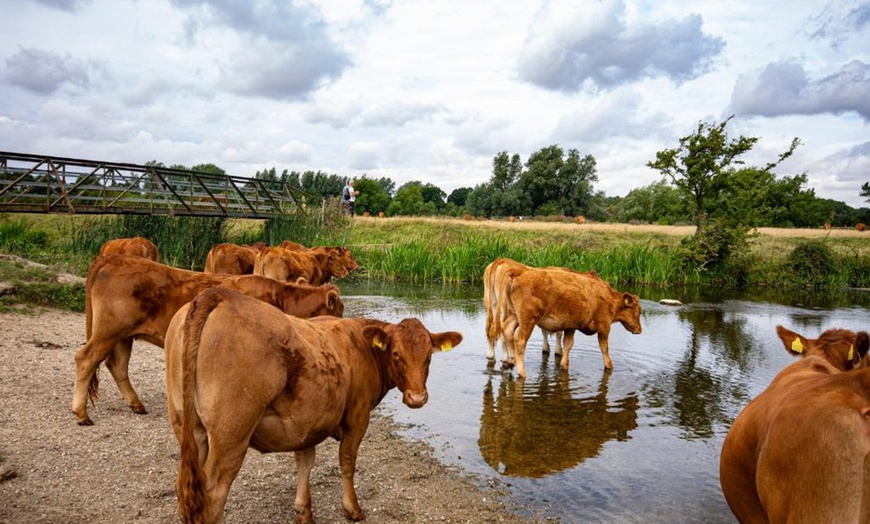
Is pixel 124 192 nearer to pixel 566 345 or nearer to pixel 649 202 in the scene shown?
pixel 566 345

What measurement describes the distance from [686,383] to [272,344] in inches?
346

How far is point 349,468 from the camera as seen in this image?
527cm

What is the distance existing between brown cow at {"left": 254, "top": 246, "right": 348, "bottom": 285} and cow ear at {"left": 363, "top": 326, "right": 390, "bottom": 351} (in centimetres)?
744

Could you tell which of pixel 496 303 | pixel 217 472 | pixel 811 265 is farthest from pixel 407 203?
pixel 217 472

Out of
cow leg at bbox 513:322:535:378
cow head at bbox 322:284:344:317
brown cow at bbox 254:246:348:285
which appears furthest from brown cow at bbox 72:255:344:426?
cow leg at bbox 513:322:535:378

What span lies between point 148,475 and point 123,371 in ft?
7.78

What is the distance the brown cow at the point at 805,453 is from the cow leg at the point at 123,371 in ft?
22.0

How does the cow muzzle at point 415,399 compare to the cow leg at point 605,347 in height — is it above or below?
above

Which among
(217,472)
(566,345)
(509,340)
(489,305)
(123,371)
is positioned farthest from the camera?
(489,305)

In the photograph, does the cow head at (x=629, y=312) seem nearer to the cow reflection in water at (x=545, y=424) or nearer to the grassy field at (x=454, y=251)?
the cow reflection in water at (x=545, y=424)

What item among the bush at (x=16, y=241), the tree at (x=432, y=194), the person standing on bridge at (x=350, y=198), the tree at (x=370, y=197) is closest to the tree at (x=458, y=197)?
the tree at (x=432, y=194)

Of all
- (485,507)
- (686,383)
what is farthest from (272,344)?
(686,383)

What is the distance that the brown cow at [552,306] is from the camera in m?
11.1

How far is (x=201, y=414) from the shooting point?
4.09 metres
